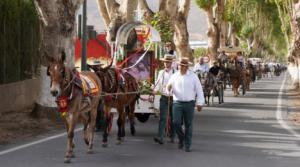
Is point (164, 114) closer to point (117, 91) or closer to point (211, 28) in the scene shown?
point (117, 91)

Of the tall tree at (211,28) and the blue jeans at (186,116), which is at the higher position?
the tall tree at (211,28)

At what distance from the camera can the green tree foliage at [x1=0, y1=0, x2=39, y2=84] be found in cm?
2092

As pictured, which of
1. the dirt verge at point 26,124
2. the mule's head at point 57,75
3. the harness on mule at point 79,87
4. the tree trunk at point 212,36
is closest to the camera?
the mule's head at point 57,75

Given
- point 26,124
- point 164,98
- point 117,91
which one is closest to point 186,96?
point 164,98

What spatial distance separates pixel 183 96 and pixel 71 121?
7.73 ft

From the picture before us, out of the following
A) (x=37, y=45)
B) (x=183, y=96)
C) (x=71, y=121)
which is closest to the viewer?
(x=71, y=121)

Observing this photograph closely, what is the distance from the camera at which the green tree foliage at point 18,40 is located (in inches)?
Result: 824

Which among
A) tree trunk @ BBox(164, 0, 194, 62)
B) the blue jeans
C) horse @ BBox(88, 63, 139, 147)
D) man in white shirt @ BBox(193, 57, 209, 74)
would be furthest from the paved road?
tree trunk @ BBox(164, 0, 194, 62)

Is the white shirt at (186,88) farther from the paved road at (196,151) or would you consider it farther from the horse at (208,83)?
the horse at (208,83)

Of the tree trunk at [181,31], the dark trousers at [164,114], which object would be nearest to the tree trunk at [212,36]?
the tree trunk at [181,31]

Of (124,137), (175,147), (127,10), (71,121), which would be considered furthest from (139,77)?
(127,10)

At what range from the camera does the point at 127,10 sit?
91.4ft

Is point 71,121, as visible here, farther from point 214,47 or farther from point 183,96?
point 214,47

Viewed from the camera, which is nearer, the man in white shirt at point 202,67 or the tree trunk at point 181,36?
the man in white shirt at point 202,67
